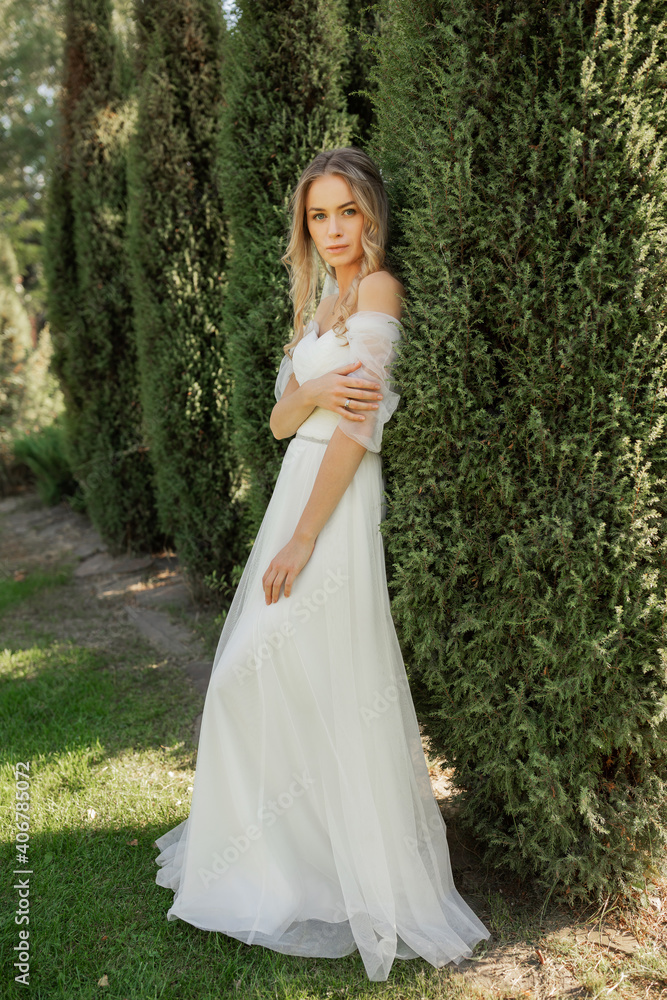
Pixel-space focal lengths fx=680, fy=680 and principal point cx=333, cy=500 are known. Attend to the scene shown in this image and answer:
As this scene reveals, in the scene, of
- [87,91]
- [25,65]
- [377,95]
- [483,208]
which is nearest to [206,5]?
[87,91]

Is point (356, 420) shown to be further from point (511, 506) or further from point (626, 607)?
point (626, 607)

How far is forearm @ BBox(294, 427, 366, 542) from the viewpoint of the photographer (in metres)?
2.24

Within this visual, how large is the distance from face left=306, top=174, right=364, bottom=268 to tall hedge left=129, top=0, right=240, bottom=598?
2.86m

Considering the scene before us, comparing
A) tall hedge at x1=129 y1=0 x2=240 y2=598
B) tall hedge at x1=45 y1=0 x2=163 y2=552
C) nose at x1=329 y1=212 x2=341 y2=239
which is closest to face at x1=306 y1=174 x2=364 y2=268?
nose at x1=329 y1=212 x2=341 y2=239

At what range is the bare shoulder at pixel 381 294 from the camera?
2260 mm

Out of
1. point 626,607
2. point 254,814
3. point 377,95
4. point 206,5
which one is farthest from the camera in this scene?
point 206,5

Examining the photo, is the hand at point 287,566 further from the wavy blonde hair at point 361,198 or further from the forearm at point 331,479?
the wavy blonde hair at point 361,198

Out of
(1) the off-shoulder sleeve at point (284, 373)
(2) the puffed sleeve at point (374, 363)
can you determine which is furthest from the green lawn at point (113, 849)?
(1) the off-shoulder sleeve at point (284, 373)

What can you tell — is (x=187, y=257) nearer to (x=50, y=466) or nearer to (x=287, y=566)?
(x=287, y=566)

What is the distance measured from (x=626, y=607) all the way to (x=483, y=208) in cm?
126

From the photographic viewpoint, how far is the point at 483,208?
2.05 meters
